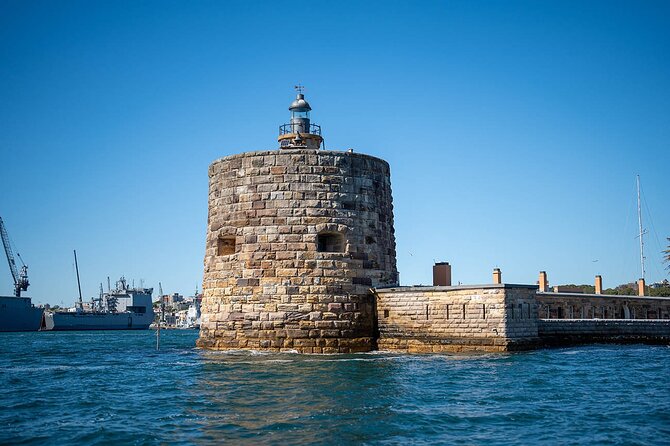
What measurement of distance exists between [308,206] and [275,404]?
8.43 m

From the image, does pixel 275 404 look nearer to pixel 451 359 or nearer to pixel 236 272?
pixel 451 359

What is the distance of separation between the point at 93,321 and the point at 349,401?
8010 centimetres

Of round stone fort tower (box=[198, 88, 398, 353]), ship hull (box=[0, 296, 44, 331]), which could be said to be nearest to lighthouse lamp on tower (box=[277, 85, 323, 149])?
round stone fort tower (box=[198, 88, 398, 353])

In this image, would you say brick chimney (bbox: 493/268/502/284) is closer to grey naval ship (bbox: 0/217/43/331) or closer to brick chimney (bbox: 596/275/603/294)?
brick chimney (bbox: 596/275/603/294)

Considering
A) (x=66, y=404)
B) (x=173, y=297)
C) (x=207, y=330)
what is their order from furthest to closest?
1. (x=173, y=297)
2. (x=207, y=330)
3. (x=66, y=404)

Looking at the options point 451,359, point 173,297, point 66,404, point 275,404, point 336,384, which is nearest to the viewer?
point 275,404

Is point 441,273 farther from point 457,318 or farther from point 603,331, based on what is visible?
point 603,331

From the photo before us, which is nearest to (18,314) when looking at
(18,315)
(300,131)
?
(18,315)

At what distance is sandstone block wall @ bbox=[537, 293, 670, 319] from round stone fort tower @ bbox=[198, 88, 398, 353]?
6620 millimetres

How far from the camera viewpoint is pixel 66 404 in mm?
12352

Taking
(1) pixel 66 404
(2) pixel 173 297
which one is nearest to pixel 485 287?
(1) pixel 66 404

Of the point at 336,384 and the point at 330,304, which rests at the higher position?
the point at 330,304

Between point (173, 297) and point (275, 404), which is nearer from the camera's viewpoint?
point (275, 404)

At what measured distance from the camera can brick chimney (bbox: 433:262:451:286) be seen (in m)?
21.8
